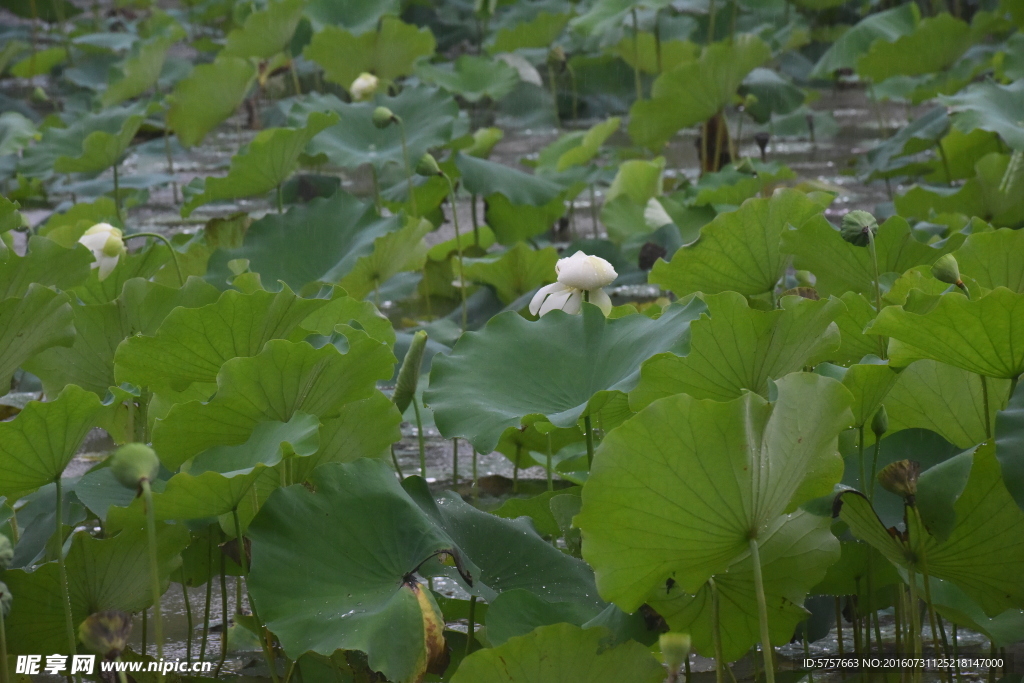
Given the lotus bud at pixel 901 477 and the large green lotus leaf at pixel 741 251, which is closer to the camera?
the lotus bud at pixel 901 477

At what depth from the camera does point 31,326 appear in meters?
1.04

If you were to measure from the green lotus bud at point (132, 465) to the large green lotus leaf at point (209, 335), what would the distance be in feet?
1.00

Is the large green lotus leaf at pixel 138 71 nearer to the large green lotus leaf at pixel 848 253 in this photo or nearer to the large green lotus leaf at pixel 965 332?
the large green lotus leaf at pixel 848 253

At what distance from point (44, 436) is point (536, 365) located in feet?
1.56

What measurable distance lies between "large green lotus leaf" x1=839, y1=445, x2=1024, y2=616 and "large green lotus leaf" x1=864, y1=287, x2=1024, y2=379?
77 millimetres

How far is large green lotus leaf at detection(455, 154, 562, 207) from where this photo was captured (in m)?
2.25

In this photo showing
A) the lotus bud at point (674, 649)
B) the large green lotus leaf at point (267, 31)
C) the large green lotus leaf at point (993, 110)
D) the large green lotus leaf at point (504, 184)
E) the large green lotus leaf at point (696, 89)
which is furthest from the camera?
the large green lotus leaf at point (267, 31)

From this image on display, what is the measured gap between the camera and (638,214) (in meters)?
2.46

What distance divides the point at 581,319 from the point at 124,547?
0.50m

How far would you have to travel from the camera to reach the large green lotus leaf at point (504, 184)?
2.25m

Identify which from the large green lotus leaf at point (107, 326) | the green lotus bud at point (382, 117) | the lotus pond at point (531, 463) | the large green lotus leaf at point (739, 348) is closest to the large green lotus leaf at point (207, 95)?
the green lotus bud at point (382, 117)

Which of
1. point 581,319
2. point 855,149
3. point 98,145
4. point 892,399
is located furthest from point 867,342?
point 855,149

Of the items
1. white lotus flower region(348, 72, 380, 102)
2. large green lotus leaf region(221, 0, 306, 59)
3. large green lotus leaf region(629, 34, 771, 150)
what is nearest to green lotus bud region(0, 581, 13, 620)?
white lotus flower region(348, 72, 380, 102)

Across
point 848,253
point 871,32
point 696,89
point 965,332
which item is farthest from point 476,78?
point 965,332
